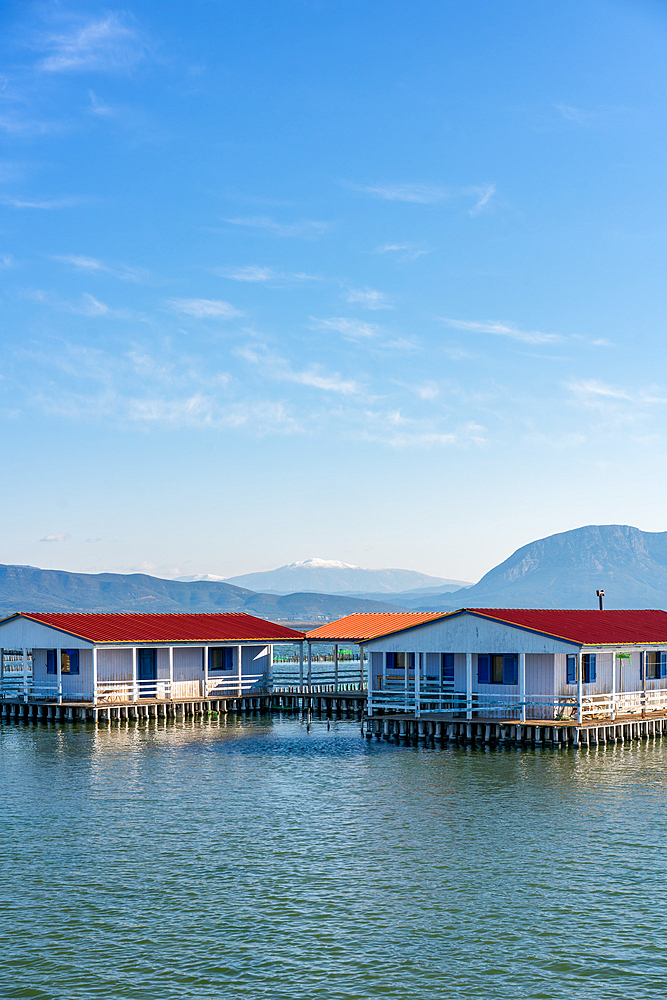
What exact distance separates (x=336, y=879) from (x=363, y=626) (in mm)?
40584

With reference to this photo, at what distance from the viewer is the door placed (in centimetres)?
6006

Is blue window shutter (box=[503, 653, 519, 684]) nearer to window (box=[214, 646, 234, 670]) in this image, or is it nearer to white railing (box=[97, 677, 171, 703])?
white railing (box=[97, 677, 171, 703])

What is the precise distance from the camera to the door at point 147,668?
60.1 meters

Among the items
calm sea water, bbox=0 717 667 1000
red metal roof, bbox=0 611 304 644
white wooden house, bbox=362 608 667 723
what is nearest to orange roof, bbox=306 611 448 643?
red metal roof, bbox=0 611 304 644

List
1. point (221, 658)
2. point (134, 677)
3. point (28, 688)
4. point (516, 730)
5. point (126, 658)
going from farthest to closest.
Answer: point (221, 658)
point (28, 688)
point (126, 658)
point (134, 677)
point (516, 730)

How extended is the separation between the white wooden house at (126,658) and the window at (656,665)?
79.6 ft

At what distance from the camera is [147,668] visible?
60.5 m

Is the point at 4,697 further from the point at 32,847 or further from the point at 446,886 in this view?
the point at 446,886

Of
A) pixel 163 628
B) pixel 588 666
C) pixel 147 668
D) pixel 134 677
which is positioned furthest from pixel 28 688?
pixel 588 666

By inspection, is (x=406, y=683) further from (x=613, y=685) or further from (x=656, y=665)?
(x=656, y=665)

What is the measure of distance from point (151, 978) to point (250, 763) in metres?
23.7

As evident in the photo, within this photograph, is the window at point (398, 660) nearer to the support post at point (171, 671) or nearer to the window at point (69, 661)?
the support post at point (171, 671)

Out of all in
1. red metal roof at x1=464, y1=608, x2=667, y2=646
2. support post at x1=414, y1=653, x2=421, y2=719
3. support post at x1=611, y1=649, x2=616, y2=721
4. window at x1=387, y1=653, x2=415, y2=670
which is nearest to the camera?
red metal roof at x1=464, y1=608, x2=667, y2=646

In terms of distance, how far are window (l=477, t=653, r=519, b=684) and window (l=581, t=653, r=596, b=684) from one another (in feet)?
9.83
